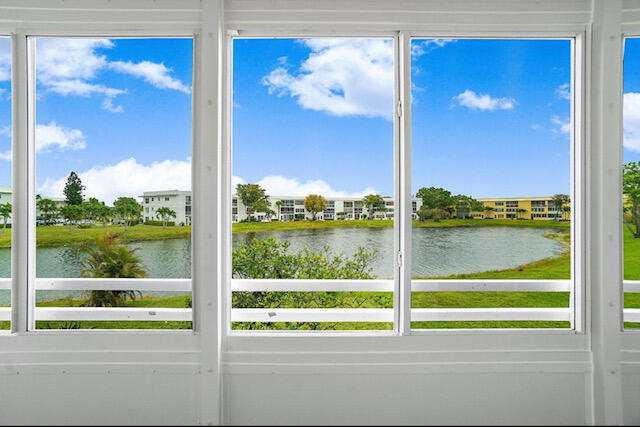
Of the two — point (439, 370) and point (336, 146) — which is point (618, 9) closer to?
point (336, 146)

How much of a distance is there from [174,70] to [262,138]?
64 centimetres

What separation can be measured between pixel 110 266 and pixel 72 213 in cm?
38

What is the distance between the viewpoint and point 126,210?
220cm

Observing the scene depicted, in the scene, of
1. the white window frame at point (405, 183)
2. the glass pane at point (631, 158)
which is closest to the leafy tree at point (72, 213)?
the white window frame at point (405, 183)

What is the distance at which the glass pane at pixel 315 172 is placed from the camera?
221 cm

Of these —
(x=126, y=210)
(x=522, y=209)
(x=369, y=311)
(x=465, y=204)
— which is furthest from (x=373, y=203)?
(x=126, y=210)

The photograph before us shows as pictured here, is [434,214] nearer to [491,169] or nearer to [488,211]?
[488,211]

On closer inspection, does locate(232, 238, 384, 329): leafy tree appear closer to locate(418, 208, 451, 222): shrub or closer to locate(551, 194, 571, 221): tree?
locate(418, 208, 451, 222): shrub

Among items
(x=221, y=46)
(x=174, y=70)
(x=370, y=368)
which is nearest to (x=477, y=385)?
(x=370, y=368)

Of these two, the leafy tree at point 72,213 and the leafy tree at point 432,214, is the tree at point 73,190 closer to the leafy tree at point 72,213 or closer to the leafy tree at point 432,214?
the leafy tree at point 72,213

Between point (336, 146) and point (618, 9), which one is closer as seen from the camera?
point (618, 9)

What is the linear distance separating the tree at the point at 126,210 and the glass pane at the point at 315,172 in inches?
23.1

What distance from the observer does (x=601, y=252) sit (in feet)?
6.56

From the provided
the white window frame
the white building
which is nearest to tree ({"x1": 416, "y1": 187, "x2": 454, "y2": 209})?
the white window frame
